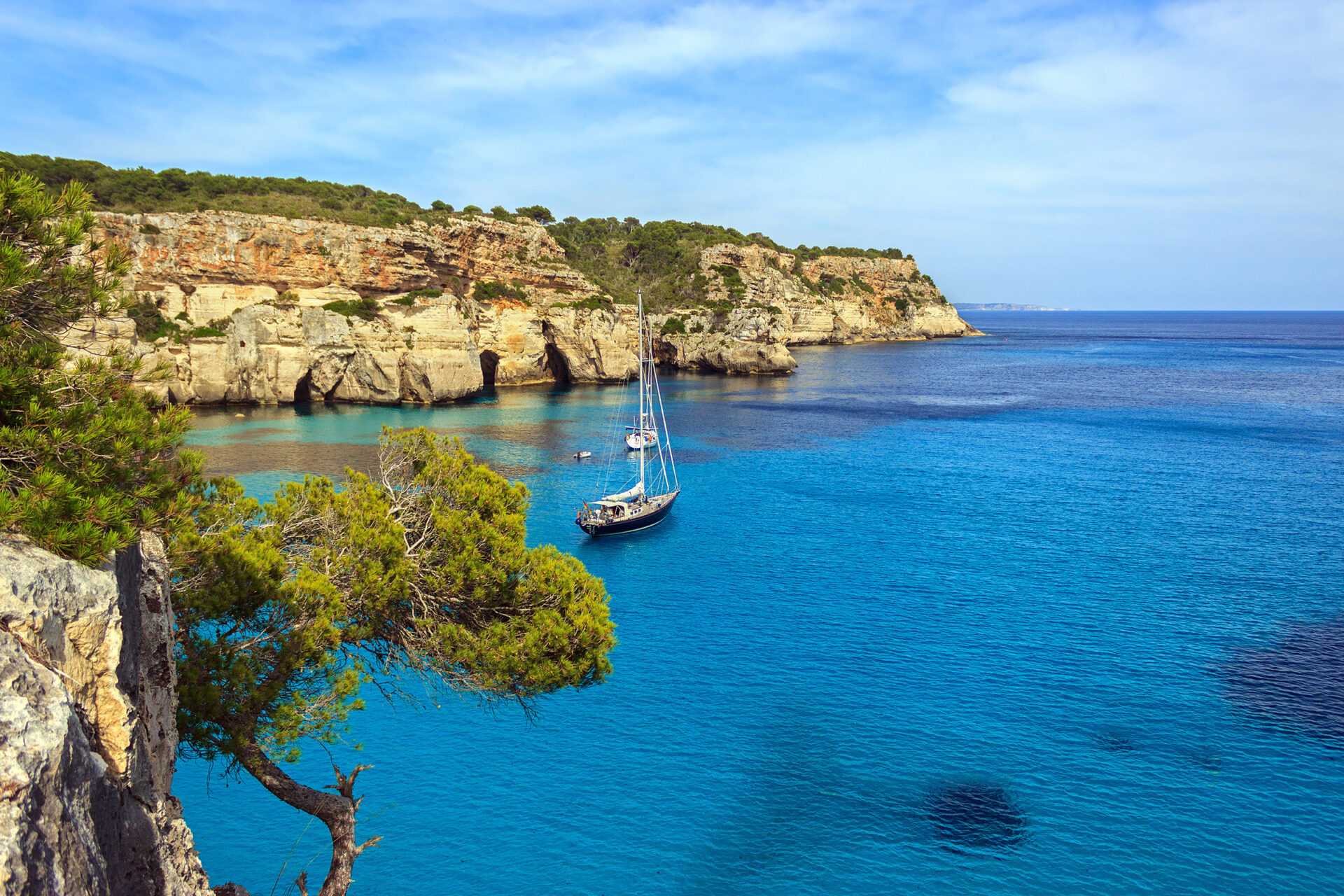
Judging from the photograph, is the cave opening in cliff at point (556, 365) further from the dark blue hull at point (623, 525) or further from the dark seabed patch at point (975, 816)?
the dark seabed patch at point (975, 816)

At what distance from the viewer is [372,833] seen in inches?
607

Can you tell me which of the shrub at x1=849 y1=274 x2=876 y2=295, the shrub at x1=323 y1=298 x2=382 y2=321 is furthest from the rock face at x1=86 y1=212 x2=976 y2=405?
the shrub at x1=849 y1=274 x2=876 y2=295

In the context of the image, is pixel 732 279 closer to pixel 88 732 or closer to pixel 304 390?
pixel 304 390

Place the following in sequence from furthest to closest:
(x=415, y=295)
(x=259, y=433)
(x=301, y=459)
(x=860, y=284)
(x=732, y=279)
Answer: (x=860, y=284), (x=732, y=279), (x=415, y=295), (x=259, y=433), (x=301, y=459)

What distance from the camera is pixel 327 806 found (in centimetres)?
1034

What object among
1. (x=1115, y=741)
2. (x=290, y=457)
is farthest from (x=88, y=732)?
(x=290, y=457)

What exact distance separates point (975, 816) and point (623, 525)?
19527 millimetres

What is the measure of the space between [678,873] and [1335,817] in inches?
509

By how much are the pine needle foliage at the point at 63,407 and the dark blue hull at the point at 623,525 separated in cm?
2469

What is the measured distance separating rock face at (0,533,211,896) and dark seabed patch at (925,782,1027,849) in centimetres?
1299

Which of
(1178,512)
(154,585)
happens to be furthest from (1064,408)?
(154,585)

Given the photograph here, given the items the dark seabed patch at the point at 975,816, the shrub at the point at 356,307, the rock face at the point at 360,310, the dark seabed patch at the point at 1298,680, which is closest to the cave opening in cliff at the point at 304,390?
the rock face at the point at 360,310

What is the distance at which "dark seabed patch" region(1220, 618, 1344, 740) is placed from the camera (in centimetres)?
1895

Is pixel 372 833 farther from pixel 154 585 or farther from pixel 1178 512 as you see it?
pixel 1178 512
